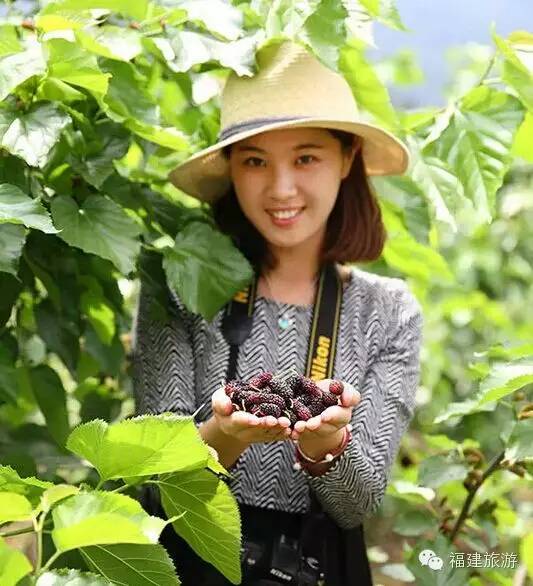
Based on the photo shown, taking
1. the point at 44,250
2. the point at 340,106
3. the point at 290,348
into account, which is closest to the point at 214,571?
the point at 290,348

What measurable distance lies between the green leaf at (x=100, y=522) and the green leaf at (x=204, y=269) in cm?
40

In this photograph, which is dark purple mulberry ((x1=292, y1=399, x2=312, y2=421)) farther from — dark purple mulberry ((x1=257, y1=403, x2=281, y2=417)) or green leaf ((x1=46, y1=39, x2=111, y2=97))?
green leaf ((x1=46, y1=39, x2=111, y2=97))

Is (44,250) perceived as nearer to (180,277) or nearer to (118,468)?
(180,277)

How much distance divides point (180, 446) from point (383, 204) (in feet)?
2.36

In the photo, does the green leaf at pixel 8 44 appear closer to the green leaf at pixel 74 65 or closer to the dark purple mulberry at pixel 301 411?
the green leaf at pixel 74 65

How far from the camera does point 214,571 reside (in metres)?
1.15

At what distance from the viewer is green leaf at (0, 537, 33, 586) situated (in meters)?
0.68

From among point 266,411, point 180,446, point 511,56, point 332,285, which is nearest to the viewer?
point 180,446

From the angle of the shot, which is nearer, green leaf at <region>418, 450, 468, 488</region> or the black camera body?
the black camera body

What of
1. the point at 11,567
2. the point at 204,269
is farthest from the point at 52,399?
the point at 11,567

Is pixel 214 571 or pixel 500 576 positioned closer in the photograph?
pixel 214 571

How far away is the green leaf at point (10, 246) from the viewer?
93 cm

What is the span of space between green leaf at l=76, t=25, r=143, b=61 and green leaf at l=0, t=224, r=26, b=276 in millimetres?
195

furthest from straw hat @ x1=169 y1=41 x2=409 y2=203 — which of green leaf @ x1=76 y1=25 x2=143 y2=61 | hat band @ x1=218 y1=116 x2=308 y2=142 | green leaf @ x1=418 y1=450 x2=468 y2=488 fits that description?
green leaf @ x1=418 y1=450 x2=468 y2=488
